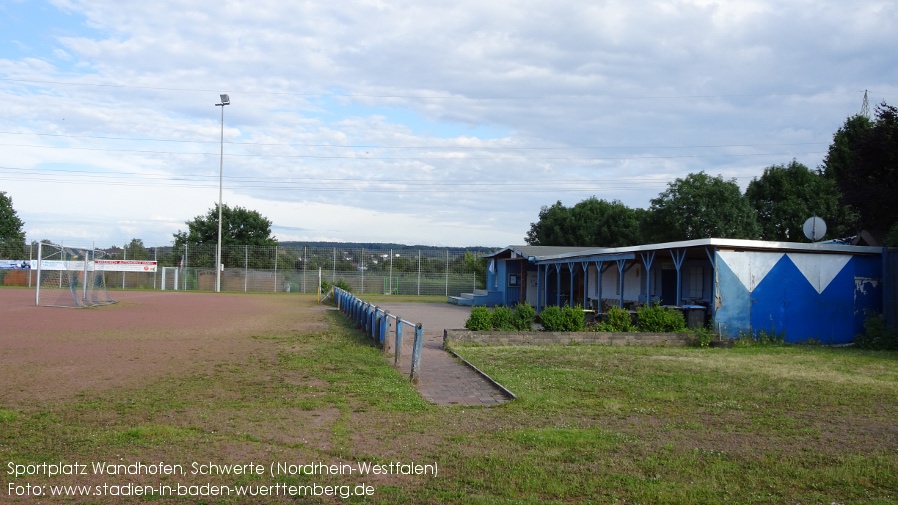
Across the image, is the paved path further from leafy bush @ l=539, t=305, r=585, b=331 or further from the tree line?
the tree line

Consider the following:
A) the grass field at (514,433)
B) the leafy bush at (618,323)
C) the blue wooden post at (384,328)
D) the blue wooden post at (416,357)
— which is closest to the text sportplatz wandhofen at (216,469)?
the grass field at (514,433)

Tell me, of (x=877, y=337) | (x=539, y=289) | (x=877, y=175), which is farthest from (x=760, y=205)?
(x=877, y=337)

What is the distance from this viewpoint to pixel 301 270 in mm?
53219

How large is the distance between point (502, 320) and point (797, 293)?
7.23 m

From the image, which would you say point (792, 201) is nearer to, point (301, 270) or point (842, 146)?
point (842, 146)

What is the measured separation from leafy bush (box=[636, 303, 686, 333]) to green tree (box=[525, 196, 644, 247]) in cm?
2854

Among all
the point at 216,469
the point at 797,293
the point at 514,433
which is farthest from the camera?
the point at 797,293

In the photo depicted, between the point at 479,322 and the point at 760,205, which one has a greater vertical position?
the point at 760,205

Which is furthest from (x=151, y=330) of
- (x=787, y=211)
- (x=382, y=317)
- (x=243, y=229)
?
(x=243, y=229)

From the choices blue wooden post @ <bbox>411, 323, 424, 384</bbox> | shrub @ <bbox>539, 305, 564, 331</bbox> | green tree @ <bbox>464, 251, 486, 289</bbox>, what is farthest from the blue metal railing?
green tree @ <bbox>464, 251, 486, 289</bbox>

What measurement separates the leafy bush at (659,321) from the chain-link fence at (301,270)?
35.0 meters

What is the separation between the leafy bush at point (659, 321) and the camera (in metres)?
16.8

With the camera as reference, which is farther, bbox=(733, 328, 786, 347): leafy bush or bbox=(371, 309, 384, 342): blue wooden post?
bbox=(733, 328, 786, 347): leafy bush

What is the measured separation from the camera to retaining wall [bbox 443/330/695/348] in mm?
15711
